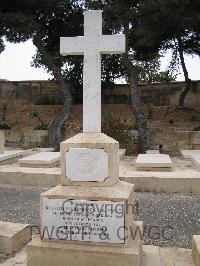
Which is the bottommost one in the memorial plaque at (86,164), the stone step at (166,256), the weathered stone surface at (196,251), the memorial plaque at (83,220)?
the stone step at (166,256)

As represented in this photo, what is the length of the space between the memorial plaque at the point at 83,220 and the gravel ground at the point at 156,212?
3.34 feet

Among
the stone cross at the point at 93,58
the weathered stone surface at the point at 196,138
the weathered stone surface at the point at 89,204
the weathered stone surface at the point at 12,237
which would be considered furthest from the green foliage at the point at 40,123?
the weathered stone surface at the point at 89,204

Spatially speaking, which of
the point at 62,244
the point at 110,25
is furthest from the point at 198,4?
the point at 62,244

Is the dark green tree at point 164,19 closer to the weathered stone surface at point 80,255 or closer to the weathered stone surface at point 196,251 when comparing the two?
the weathered stone surface at point 196,251

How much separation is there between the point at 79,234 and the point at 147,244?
1088 millimetres

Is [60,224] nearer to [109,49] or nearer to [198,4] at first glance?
[109,49]

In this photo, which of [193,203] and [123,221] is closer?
[123,221]

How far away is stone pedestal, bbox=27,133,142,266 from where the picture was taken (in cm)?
289

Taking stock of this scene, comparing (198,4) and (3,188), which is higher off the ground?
(198,4)

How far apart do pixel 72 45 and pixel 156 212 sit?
2.71 metres

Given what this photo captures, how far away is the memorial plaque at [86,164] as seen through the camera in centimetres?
310

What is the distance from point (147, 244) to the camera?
372 centimetres

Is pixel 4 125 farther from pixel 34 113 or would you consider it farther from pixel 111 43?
pixel 111 43

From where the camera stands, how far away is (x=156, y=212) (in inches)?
189
